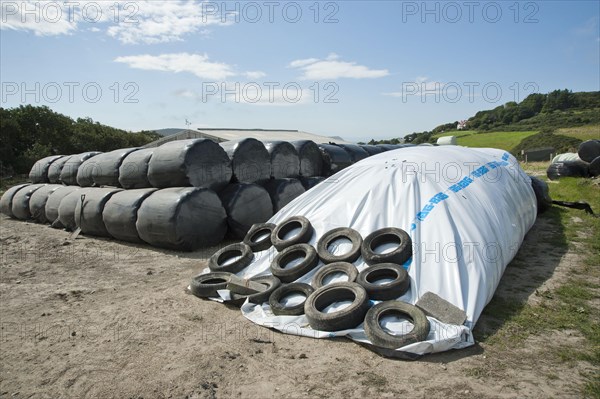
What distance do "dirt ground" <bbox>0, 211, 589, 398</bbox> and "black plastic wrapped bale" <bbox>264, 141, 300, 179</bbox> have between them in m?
4.91

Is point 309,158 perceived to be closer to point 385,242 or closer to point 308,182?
point 308,182

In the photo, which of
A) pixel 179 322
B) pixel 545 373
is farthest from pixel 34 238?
pixel 545 373

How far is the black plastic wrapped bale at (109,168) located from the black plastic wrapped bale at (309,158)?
439 centimetres

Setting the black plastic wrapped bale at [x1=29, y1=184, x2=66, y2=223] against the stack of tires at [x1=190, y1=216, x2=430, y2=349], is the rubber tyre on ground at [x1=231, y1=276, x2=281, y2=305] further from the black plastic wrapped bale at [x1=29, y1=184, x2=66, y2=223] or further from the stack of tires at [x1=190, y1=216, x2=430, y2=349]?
the black plastic wrapped bale at [x1=29, y1=184, x2=66, y2=223]

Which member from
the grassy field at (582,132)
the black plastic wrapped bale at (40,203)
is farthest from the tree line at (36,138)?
the grassy field at (582,132)

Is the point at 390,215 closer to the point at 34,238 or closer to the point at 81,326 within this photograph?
the point at 81,326

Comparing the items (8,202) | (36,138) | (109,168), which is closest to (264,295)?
(109,168)

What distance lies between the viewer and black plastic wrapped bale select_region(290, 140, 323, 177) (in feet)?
36.4

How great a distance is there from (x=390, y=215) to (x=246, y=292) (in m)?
2.32

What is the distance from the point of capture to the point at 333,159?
40.1 feet

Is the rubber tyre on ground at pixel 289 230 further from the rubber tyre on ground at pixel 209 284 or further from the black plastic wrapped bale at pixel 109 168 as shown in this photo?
the black plastic wrapped bale at pixel 109 168

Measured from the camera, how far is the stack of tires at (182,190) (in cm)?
768

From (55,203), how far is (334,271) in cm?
954

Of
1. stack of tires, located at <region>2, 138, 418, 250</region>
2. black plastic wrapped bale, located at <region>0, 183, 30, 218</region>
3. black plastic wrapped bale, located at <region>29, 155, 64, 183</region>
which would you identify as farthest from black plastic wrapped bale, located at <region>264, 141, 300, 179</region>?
black plastic wrapped bale, located at <region>0, 183, 30, 218</region>
